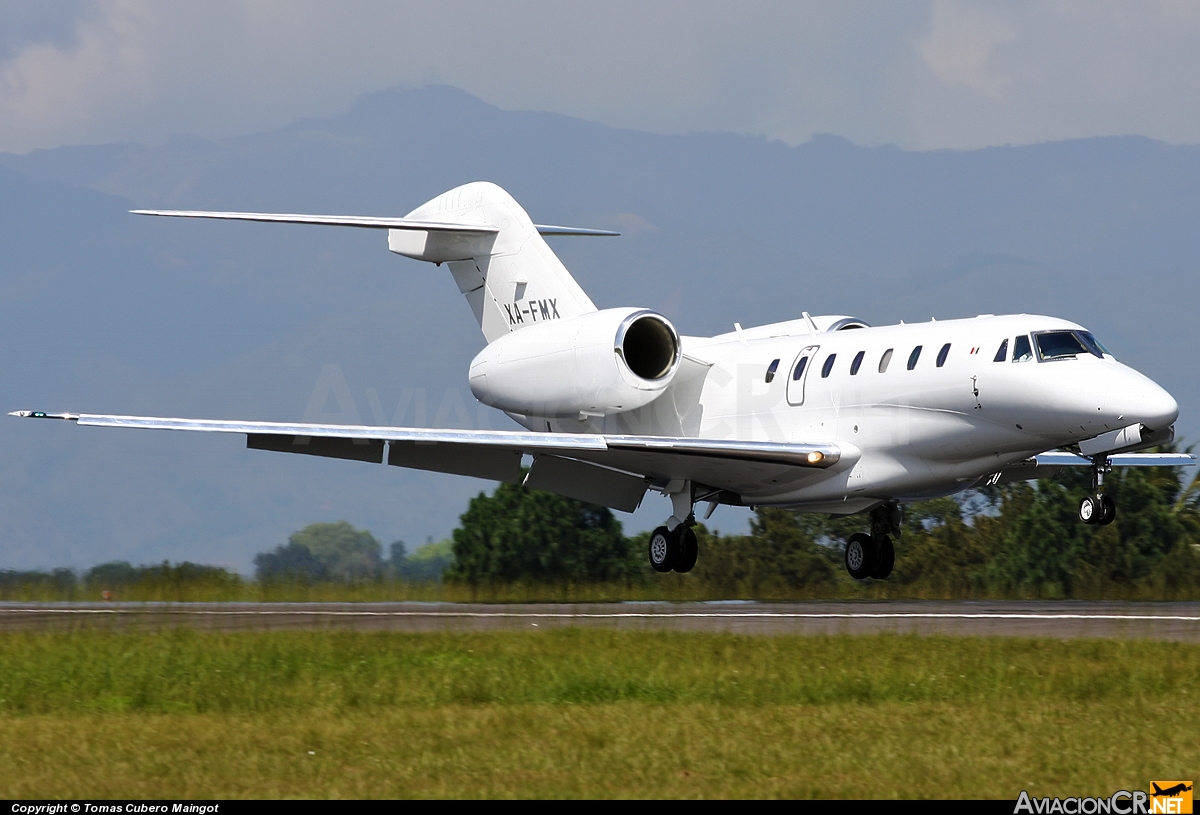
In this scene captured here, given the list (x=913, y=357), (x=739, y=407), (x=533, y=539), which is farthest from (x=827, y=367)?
(x=533, y=539)

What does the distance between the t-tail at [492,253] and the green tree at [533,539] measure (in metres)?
19.6

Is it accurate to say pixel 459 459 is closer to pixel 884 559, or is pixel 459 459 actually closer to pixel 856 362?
pixel 856 362

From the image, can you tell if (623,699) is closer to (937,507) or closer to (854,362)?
(854,362)

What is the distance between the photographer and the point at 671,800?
23.8 ft

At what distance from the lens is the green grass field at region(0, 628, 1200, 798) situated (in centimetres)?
771

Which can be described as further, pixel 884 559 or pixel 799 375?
pixel 884 559

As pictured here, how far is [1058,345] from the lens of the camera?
60.9ft

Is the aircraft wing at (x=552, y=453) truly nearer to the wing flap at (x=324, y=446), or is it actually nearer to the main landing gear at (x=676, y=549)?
the wing flap at (x=324, y=446)

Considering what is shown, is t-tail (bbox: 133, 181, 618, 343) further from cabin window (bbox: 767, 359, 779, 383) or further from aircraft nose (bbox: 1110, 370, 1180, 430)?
aircraft nose (bbox: 1110, 370, 1180, 430)

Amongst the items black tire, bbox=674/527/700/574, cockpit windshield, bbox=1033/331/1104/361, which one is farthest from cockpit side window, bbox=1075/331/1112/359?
black tire, bbox=674/527/700/574

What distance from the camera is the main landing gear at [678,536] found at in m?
23.1

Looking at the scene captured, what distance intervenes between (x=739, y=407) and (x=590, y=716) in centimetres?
1328

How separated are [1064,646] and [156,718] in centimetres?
723

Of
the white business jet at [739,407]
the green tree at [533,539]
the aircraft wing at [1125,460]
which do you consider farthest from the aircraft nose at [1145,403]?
the green tree at [533,539]
